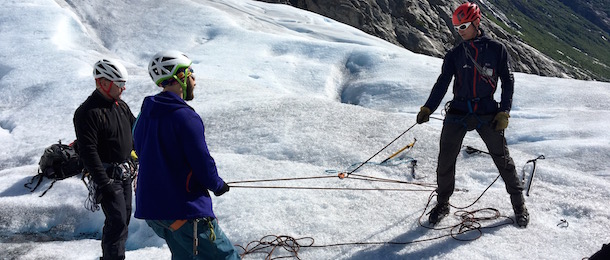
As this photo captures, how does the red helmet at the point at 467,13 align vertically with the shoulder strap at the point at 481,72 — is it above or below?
above

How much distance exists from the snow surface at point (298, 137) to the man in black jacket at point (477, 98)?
2.30ft

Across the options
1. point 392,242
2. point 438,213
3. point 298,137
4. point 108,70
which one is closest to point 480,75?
point 438,213

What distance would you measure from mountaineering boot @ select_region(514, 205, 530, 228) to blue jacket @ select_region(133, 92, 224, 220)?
147 inches

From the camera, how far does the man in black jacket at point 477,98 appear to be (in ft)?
16.3

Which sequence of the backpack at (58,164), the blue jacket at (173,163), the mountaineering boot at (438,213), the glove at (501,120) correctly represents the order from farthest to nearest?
1. the backpack at (58,164)
2. the mountaineering boot at (438,213)
3. the glove at (501,120)
4. the blue jacket at (173,163)

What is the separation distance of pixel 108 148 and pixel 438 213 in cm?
378

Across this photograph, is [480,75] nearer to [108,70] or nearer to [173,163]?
[173,163]

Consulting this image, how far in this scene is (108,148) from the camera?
445cm

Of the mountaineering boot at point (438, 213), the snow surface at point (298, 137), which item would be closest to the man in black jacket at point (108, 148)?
the snow surface at point (298, 137)

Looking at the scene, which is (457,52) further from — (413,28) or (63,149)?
(413,28)

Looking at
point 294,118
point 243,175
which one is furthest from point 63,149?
point 294,118

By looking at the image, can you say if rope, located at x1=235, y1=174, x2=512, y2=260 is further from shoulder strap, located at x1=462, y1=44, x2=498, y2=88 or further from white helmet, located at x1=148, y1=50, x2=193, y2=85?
white helmet, located at x1=148, y1=50, x2=193, y2=85

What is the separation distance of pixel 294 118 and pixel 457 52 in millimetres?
4103

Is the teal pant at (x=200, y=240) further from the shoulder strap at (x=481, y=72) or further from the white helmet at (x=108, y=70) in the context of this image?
the shoulder strap at (x=481, y=72)
